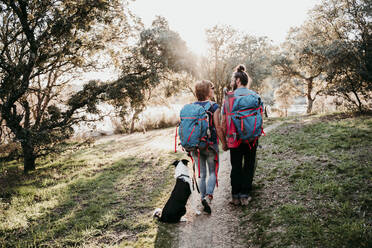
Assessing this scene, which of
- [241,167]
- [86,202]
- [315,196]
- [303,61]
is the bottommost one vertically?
[86,202]

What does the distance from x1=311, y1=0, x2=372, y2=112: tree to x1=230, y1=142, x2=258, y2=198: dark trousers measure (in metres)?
7.38

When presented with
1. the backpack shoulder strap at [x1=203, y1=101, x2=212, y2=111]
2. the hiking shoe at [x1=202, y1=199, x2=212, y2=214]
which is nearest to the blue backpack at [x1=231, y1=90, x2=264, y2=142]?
the backpack shoulder strap at [x1=203, y1=101, x2=212, y2=111]

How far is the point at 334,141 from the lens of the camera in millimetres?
6379

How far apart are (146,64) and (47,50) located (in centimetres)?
354

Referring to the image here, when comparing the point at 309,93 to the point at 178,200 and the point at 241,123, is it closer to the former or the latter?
the point at 241,123

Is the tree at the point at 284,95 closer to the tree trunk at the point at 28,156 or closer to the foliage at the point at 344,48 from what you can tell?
the foliage at the point at 344,48

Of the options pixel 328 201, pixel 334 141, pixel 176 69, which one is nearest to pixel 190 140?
pixel 328 201

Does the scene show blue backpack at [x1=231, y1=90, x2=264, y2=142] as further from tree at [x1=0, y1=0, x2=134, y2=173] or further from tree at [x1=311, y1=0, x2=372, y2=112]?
tree at [x1=311, y1=0, x2=372, y2=112]

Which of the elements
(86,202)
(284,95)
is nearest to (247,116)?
(86,202)

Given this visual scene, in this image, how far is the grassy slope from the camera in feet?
10.3

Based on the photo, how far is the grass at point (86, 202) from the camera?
12.9ft

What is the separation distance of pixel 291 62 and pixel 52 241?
17459mm

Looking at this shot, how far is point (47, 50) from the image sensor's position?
7.17m

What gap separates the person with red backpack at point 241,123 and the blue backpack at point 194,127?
333mm
